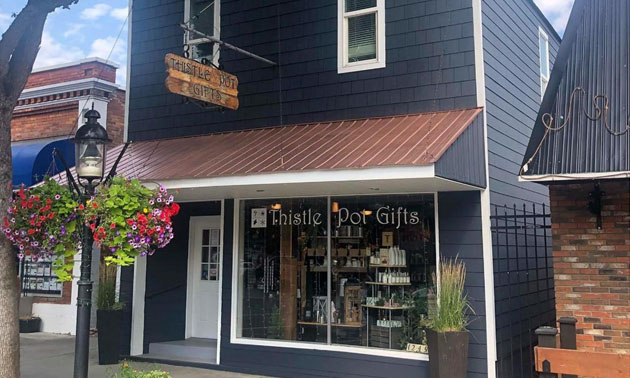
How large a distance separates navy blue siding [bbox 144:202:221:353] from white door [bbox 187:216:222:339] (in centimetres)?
13

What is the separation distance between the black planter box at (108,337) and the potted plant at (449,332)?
17.7 ft

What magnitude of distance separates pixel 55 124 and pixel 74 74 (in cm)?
138

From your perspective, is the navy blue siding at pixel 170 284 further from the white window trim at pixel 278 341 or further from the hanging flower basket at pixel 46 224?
the hanging flower basket at pixel 46 224

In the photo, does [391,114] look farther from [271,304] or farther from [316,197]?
[271,304]

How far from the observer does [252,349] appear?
8.97m

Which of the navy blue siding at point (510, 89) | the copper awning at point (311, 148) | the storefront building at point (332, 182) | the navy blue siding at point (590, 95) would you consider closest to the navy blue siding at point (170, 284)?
the storefront building at point (332, 182)

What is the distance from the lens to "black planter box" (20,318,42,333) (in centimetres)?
1311

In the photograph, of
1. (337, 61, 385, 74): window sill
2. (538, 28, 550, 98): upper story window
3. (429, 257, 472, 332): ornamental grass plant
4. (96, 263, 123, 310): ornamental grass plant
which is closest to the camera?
(429, 257, 472, 332): ornamental grass plant

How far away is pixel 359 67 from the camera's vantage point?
877 centimetres

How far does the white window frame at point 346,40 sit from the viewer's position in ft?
28.3

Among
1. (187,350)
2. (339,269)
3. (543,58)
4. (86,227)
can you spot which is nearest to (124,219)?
(86,227)

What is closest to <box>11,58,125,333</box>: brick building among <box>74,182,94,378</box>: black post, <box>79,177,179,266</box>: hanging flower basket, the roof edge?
<box>74,182,94,378</box>: black post

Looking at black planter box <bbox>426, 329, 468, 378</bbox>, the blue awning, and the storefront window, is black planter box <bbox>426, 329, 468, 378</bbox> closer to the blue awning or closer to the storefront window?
the storefront window

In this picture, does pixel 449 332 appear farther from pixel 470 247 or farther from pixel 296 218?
pixel 296 218
